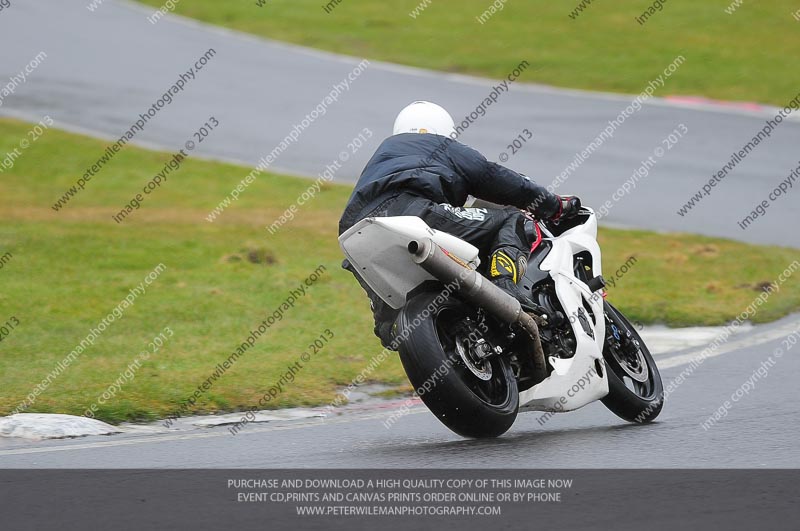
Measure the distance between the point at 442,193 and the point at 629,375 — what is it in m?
1.63

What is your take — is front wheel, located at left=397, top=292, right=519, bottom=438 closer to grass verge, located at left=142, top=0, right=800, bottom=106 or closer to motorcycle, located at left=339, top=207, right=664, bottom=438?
motorcycle, located at left=339, top=207, right=664, bottom=438

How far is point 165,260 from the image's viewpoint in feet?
39.9

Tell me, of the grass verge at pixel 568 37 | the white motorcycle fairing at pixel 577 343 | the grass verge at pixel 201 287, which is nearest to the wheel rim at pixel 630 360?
the white motorcycle fairing at pixel 577 343

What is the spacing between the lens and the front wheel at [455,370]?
19.8ft

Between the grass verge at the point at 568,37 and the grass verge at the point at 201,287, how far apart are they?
32.5 feet

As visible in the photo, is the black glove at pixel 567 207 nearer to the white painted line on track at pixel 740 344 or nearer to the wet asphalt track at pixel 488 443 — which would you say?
the wet asphalt track at pixel 488 443

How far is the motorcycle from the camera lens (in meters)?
6.12

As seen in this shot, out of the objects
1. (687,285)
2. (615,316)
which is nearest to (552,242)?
(615,316)

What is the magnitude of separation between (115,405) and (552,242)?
2.79 meters

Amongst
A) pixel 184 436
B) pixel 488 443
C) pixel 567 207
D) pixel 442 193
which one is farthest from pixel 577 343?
pixel 184 436

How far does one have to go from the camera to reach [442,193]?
22.0ft

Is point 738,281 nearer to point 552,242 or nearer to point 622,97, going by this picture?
point 552,242

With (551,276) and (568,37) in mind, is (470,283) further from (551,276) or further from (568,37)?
(568,37)

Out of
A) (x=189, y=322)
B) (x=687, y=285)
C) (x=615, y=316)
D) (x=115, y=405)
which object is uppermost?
(x=615, y=316)
